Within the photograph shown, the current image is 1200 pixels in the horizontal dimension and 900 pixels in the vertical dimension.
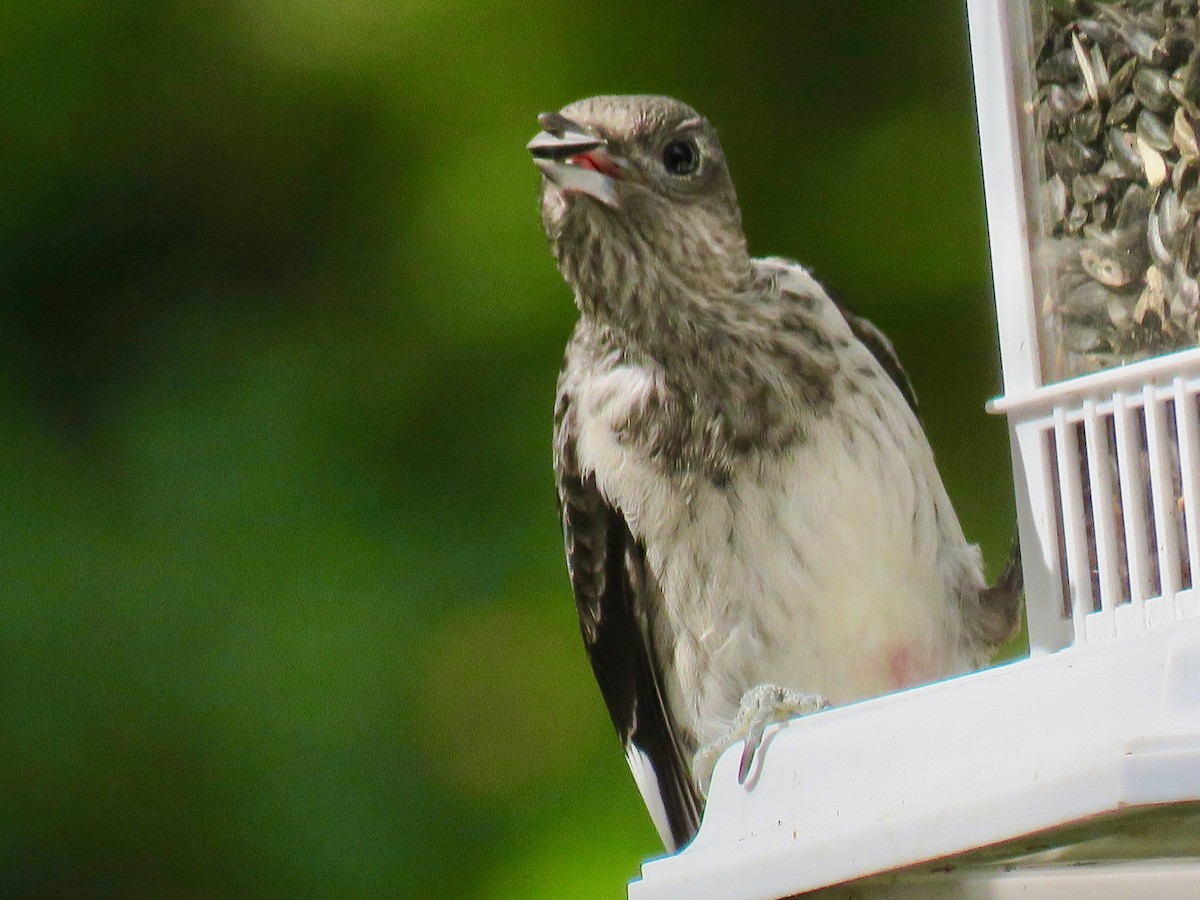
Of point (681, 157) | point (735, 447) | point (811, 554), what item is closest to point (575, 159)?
point (681, 157)

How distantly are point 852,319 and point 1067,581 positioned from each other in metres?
0.79

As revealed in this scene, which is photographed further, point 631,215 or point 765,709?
→ point 631,215

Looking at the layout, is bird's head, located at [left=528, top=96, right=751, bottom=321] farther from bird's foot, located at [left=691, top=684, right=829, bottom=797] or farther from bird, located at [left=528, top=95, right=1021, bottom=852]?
bird's foot, located at [left=691, top=684, right=829, bottom=797]

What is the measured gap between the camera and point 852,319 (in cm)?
165

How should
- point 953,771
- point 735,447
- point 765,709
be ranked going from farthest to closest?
point 735,447 < point 765,709 < point 953,771

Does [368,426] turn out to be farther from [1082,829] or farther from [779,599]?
[1082,829]

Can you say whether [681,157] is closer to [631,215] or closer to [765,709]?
[631,215]

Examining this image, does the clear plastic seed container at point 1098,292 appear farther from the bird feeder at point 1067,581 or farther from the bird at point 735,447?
the bird at point 735,447

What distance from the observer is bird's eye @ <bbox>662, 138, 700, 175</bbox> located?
5.32 feet

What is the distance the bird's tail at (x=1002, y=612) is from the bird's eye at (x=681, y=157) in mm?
432

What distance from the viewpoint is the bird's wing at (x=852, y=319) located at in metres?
1.59

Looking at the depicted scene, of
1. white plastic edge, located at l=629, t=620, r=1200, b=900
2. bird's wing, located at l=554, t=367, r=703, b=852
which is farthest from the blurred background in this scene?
white plastic edge, located at l=629, t=620, r=1200, b=900

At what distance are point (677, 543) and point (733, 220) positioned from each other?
30 cm

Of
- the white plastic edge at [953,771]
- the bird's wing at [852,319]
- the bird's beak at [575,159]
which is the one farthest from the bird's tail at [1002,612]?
the white plastic edge at [953,771]
